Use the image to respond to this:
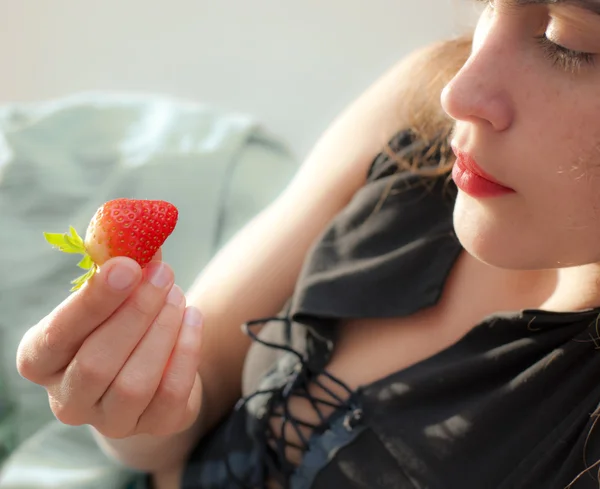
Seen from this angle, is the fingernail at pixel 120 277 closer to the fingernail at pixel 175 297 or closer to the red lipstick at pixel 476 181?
the fingernail at pixel 175 297

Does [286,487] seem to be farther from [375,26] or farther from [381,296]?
[375,26]

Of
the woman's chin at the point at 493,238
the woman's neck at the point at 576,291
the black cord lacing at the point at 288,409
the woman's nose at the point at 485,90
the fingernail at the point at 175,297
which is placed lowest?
the black cord lacing at the point at 288,409

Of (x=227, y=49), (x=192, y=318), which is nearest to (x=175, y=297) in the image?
(x=192, y=318)

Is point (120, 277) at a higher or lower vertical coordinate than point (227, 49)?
lower

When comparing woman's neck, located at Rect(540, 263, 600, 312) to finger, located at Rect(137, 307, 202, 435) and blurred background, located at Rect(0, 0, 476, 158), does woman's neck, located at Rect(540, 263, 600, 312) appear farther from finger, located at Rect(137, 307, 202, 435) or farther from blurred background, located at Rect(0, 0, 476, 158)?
blurred background, located at Rect(0, 0, 476, 158)

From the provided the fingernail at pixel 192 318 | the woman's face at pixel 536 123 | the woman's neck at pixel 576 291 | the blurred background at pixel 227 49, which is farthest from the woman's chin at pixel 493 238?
the blurred background at pixel 227 49

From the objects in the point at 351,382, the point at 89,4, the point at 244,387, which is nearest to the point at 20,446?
the point at 244,387

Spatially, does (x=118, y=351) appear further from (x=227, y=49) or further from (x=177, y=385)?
(x=227, y=49)
